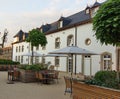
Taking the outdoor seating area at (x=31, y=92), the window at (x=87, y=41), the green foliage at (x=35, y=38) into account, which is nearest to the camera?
the outdoor seating area at (x=31, y=92)

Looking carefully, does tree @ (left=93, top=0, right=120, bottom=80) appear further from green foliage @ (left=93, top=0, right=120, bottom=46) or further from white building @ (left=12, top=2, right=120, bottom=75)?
white building @ (left=12, top=2, right=120, bottom=75)

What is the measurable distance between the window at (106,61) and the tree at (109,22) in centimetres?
1375

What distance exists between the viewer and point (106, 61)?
22328 millimetres

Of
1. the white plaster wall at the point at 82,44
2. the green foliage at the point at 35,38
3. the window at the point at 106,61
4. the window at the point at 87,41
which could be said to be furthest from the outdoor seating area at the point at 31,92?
the window at the point at 87,41

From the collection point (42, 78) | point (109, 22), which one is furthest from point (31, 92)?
point (109, 22)

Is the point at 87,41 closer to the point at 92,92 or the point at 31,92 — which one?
the point at 31,92

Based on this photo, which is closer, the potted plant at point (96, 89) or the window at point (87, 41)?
the potted plant at point (96, 89)

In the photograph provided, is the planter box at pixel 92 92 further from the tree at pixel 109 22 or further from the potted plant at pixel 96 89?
the tree at pixel 109 22

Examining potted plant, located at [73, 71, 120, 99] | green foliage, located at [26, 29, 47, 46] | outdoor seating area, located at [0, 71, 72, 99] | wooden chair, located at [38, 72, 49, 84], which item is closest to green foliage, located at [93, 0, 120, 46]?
potted plant, located at [73, 71, 120, 99]

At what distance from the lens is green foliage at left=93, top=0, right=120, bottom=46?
739 centimetres

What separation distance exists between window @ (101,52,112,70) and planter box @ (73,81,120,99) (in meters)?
14.0

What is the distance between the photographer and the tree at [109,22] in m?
7.39

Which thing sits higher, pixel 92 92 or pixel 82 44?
pixel 82 44

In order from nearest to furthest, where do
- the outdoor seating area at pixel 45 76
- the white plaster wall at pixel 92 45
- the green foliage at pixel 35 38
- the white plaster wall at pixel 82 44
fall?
the outdoor seating area at pixel 45 76
the green foliage at pixel 35 38
the white plaster wall at pixel 92 45
the white plaster wall at pixel 82 44
